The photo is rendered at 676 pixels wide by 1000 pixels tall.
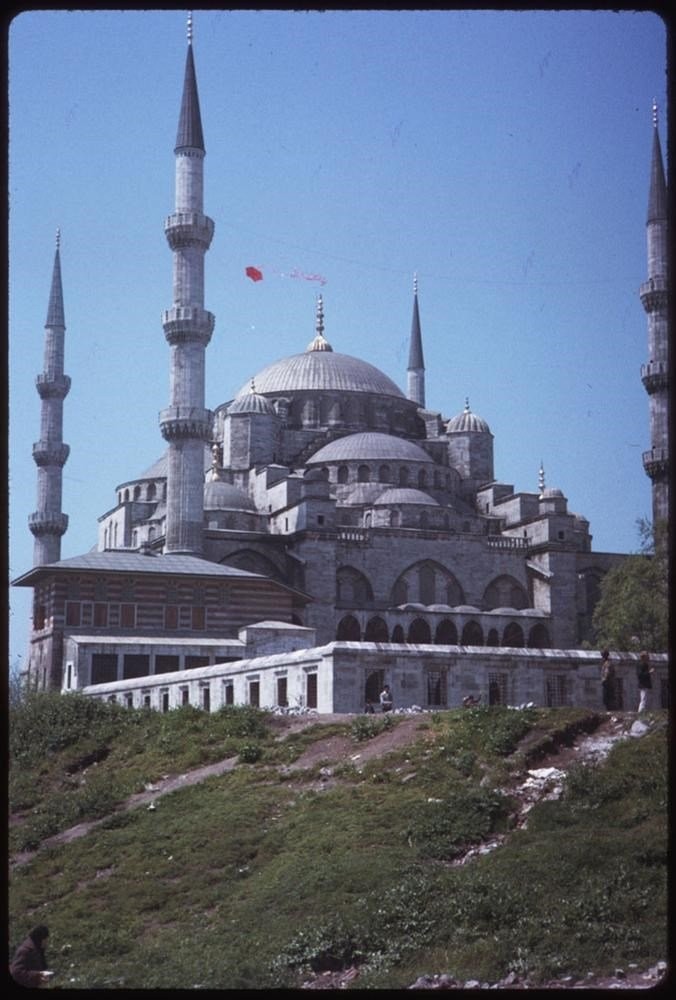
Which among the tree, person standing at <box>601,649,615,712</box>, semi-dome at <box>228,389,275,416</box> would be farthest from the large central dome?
person standing at <box>601,649,615,712</box>

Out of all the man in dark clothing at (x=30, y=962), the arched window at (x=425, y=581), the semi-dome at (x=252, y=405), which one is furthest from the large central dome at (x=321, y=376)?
the man in dark clothing at (x=30, y=962)

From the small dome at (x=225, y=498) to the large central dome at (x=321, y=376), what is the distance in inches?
262

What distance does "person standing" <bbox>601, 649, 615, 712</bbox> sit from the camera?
16.3m

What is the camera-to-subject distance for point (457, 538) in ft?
140

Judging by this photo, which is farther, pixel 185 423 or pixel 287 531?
pixel 287 531

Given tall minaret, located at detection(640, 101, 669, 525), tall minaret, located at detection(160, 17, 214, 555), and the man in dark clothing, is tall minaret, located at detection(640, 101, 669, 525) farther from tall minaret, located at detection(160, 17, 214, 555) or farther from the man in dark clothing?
the man in dark clothing

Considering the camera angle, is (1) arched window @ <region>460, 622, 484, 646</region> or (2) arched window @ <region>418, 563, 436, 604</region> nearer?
(1) arched window @ <region>460, 622, 484, 646</region>

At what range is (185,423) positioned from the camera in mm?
36781

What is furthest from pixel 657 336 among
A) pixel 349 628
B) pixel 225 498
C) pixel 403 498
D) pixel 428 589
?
pixel 225 498

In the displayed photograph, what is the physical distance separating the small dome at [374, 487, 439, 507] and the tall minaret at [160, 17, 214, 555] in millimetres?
7315

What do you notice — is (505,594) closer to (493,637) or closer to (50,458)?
(493,637)

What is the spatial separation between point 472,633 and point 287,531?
6.19m

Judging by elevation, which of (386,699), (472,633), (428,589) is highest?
(428,589)

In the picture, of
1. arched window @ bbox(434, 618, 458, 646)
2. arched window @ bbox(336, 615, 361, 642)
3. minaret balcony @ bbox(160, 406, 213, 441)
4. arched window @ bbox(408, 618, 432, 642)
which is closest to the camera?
minaret balcony @ bbox(160, 406, 213, 441)
